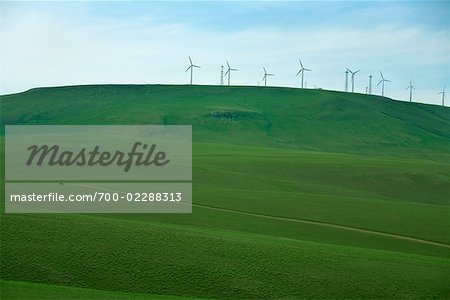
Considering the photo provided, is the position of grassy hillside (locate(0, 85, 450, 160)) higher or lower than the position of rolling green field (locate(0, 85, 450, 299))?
higher

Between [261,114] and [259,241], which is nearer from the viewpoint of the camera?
[259,241]

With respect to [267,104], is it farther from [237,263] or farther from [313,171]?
[237,263]

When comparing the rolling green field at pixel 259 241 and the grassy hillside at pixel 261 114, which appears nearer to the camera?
the rolling green field at pixel 259 241

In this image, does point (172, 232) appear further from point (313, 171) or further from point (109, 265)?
point (313, 171)

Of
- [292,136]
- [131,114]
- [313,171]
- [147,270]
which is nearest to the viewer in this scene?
[147,270]

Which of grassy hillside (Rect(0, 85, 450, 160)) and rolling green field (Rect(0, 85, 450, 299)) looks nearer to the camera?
rolling green field (Rect(0, 85, 450, 299))

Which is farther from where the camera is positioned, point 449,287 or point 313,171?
point 313,171

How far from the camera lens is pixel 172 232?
29.5m

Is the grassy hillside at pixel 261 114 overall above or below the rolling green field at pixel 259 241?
above

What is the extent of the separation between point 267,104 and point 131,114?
112 feet

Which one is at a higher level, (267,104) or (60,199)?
(267,104)

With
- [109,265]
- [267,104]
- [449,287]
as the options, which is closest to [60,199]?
[109,265]

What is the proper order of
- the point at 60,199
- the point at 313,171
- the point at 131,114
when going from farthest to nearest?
the point at 131,114
the point at 313,171
the point at 60,199

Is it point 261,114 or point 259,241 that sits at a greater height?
point 261,114
